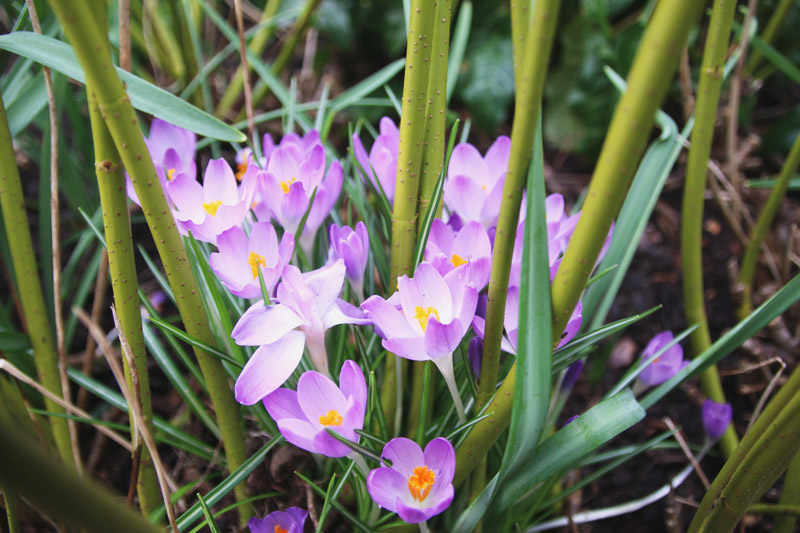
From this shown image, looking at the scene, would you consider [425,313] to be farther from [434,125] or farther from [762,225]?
[762,225]

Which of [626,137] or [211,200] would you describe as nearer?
[626,137]

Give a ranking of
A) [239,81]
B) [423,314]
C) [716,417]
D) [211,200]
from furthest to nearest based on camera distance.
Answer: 1. [239,81]
2. [716,417]
3. [211,200]
4. [423,314]

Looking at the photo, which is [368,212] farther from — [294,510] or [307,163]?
[294,510]

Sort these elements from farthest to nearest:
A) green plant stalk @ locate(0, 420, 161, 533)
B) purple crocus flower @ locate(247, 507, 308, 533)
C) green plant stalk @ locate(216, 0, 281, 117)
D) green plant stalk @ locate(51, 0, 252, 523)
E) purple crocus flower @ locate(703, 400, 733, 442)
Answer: green plant stalk @ locate(216, 0, 281, 117)
purple crocus flower @ locate(703, 400, 733, 442)
purple crocus flower @ locate(247, 507, 308, 533)
green plant stalk @ locate(51, 0, 252, 523)
green plant stalk @ locate(0, 420, 161, 533)

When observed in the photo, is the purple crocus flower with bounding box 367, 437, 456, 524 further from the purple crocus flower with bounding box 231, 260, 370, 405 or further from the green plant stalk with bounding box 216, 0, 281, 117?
the green plant stalk with bounding box 216, 0, 281, 117

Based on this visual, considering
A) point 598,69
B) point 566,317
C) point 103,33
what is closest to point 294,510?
point 566,317

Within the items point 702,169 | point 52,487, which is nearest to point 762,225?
point 702,169

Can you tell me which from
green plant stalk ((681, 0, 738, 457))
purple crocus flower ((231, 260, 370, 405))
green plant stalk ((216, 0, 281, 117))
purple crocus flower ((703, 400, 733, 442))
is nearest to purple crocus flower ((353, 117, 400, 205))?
purple crocus flower ((231, 260, 370, 405))

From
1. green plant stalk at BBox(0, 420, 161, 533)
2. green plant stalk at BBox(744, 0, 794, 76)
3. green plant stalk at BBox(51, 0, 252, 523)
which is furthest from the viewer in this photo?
green plant stalk at BBox(744, 0, 794, 76)
